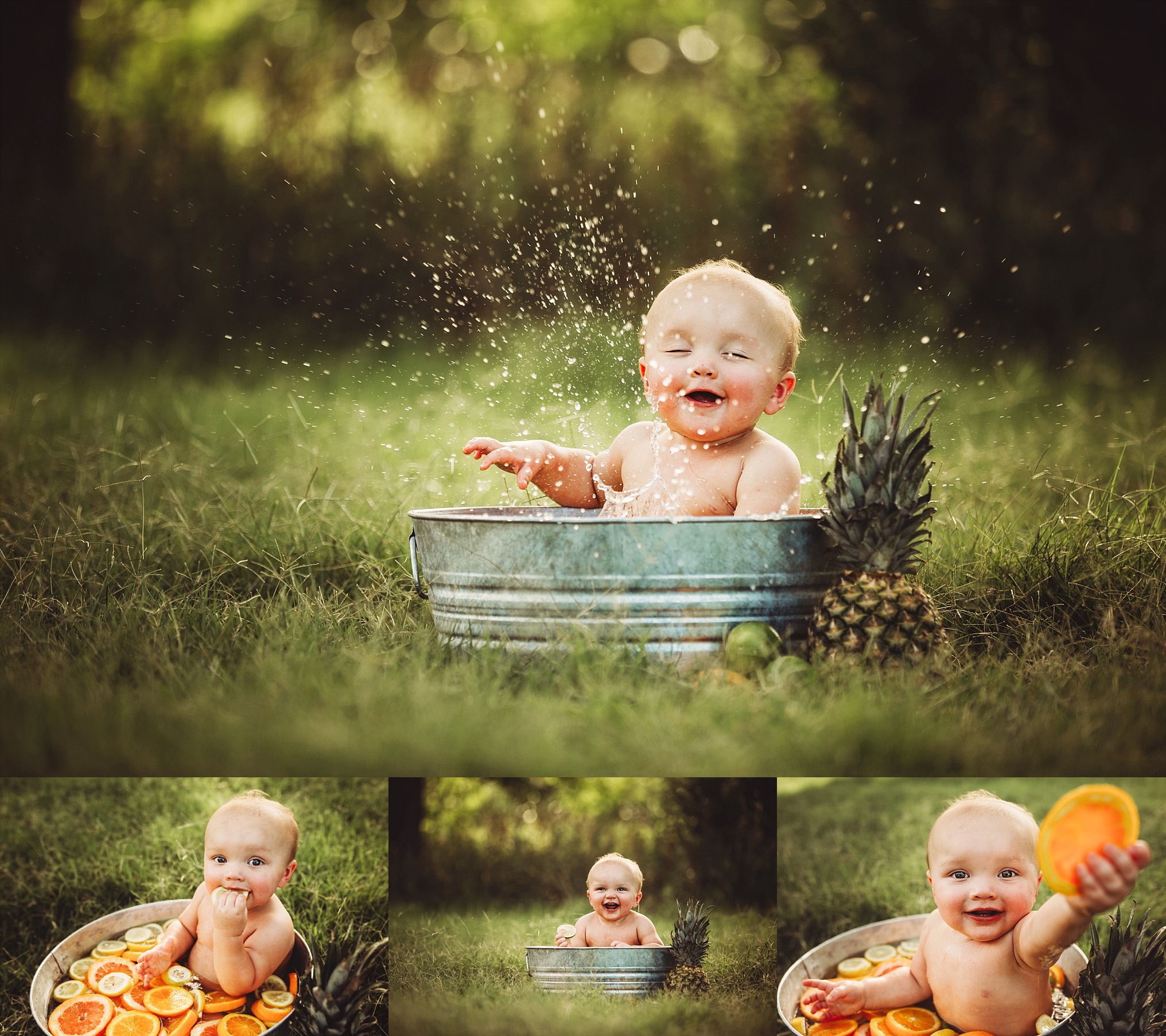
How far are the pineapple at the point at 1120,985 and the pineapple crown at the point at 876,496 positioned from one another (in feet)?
1.99

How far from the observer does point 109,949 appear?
159 cm

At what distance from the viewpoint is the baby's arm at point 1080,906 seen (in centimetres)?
132

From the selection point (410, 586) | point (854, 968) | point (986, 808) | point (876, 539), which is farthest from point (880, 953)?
point (410, 586)

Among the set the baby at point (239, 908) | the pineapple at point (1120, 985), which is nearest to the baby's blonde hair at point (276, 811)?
the baby at point (239, 908)

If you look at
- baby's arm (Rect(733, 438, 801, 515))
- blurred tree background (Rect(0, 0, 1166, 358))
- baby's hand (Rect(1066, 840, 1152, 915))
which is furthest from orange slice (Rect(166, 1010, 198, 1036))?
blurred tree background (Rect(0, 0, 1166, 358))

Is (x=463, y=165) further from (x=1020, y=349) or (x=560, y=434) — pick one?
(x=1020, y=349)

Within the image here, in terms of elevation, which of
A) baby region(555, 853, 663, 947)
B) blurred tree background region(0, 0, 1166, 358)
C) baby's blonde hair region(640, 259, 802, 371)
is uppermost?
blurred tree background region(0, 0, 1166, 358)

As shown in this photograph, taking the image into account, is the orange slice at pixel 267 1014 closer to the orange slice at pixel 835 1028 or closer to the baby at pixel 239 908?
the baby at pixel 239 908

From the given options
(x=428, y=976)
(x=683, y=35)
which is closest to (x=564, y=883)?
(x=428, y=976)

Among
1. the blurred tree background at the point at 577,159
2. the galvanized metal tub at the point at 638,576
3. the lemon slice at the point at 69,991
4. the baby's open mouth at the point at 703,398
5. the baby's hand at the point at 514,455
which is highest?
the blurred tree background at the point at 577,159

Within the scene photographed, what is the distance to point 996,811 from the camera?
1500 millimetres

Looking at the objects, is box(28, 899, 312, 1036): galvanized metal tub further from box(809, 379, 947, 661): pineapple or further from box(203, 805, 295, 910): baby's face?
box(809, 379, 947, 661): pineapple

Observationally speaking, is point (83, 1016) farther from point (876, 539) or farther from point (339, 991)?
point (876, 539)

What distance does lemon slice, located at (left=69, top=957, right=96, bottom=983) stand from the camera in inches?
61.7
